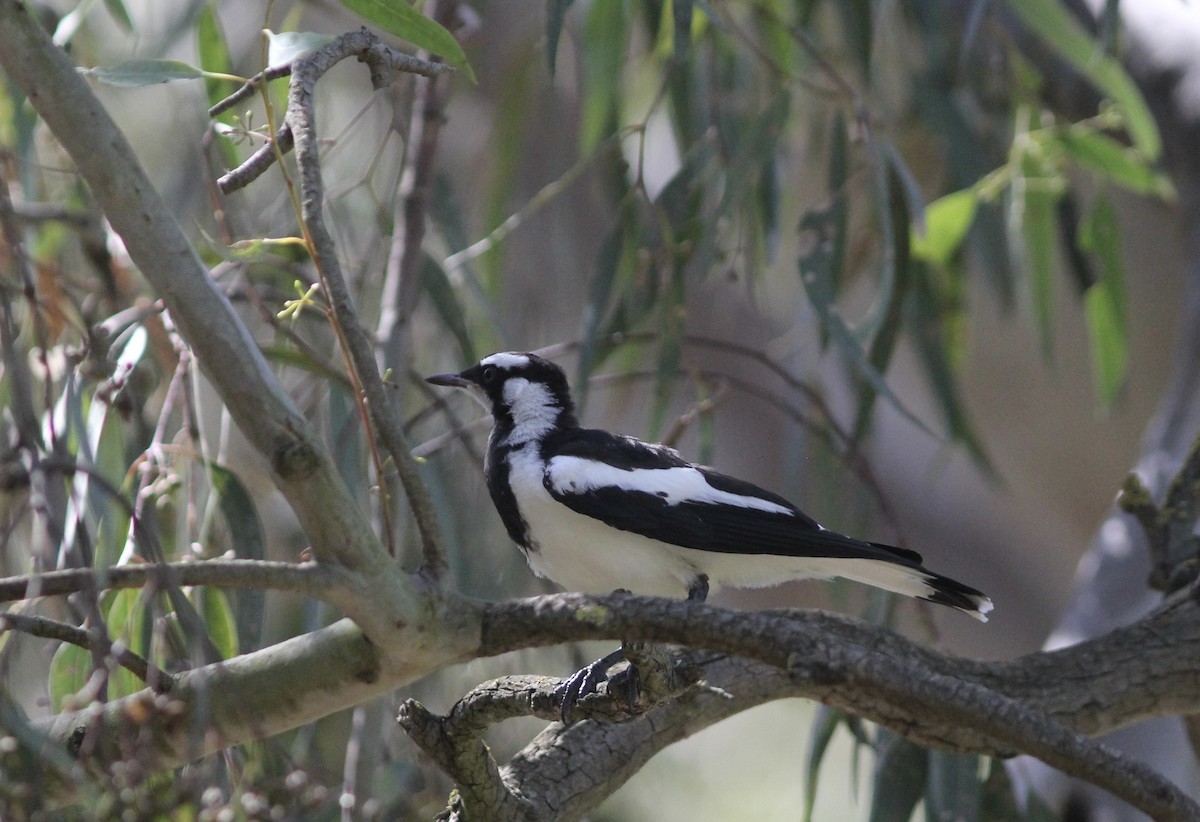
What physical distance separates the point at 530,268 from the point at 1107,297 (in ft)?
4.99

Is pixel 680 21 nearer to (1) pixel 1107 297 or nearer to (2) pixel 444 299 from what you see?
(2) pixel 444 299

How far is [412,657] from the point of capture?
1252 millimetres

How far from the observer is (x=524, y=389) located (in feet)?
6.41

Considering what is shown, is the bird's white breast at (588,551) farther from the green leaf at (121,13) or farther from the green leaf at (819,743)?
the green leaf at (121,13)

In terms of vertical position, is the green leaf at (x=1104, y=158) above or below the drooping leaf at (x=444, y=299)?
above

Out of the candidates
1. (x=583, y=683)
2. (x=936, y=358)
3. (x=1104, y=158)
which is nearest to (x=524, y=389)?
(x=583, y=683)

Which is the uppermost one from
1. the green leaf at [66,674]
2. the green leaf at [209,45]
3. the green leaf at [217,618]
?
the green leaf at [209,45]

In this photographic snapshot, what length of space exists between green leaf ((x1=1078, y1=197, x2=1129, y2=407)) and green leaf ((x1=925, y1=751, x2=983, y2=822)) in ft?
4.04

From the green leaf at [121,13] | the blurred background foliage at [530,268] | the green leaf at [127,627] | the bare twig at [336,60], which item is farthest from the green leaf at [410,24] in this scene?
the green leaf at [127,627]

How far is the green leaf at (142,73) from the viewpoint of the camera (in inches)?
52.0

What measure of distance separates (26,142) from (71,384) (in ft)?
2.35

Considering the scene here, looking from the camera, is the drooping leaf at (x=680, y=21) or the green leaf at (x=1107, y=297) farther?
the green leaf at (x=1107, y=297)

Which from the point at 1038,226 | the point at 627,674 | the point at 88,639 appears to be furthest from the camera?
the point at 1038,226

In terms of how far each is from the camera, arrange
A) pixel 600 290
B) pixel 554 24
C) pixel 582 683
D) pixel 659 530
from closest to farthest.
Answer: pixel 582 683
pixel 659 530
pixel 554 24
pixel 600 290
